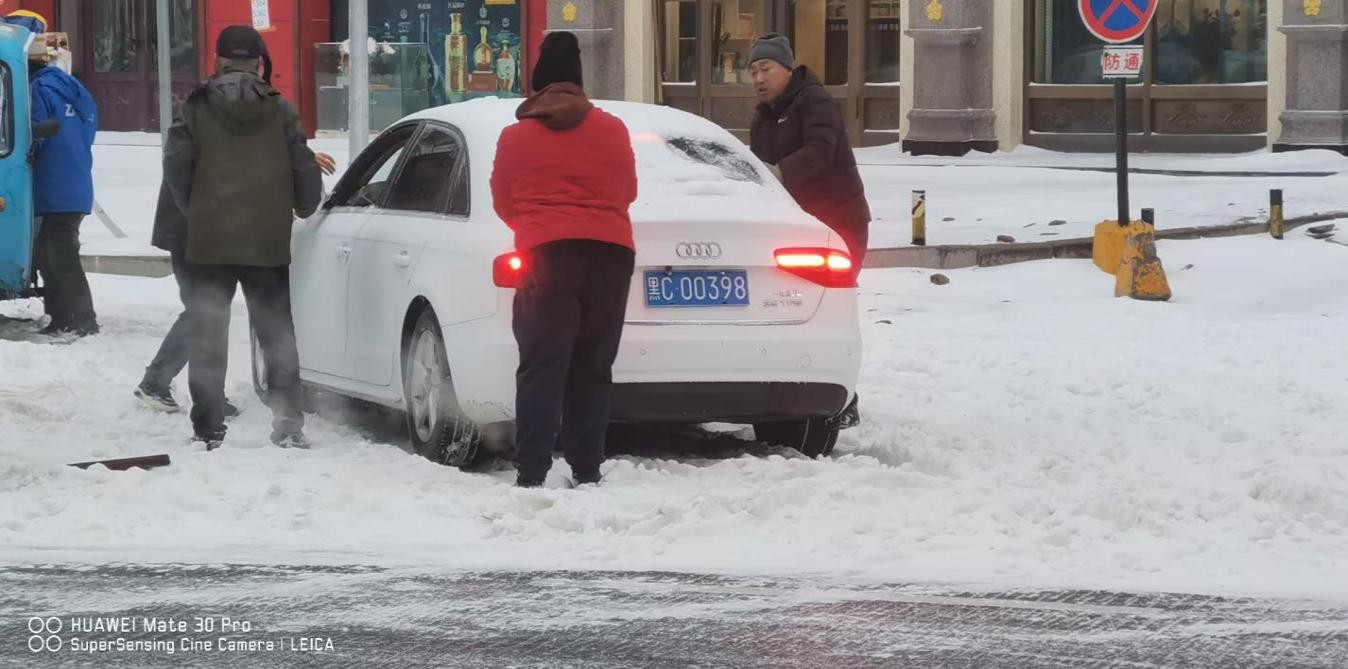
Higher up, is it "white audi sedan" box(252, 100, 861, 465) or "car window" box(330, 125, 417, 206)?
"car window" box(330, 125, 417, 206)

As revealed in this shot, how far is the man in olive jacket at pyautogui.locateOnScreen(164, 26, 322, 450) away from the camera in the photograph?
30.0ft

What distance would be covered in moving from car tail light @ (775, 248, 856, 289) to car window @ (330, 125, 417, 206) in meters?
1.88

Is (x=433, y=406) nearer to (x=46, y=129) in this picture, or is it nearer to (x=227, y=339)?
(x=227, y=339)

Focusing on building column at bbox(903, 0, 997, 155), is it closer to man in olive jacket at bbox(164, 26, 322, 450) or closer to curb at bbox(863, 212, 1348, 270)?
curb at bbox(863, 212, 1348, 270)

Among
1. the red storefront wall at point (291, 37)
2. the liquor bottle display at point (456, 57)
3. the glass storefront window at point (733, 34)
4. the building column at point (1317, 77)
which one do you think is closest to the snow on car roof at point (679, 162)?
the building column at point (1317, 77)

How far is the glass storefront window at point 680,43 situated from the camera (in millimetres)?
33875

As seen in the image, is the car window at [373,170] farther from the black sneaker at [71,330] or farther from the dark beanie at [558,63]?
the black sneaker at [71,330]

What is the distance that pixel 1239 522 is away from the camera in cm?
744

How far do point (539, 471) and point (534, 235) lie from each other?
2.69 feet

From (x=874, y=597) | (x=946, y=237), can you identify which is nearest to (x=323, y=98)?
(x=946, y=237)

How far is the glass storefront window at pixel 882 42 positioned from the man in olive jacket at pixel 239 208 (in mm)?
23308

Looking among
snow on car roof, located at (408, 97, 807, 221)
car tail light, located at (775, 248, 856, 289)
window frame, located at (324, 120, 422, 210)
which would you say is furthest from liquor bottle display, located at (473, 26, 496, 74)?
car tail light, located at (775, 248, 856, 289)

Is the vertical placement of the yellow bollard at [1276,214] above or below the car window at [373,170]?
below

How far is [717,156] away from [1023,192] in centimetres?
1477
